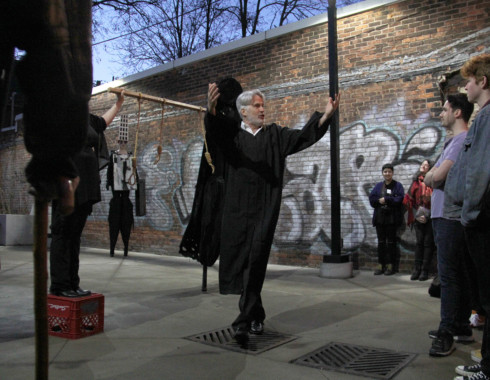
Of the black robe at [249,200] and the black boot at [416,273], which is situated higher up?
the black robe at [249,200]

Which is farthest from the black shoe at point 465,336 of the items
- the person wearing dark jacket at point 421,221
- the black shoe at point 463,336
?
the person wearing dark jacket at point 421,221

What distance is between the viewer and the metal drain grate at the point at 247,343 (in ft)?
11.5

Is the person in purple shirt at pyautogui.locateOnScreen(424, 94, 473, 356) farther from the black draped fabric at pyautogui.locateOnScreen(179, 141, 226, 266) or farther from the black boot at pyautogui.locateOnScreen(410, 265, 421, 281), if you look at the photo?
the black boot at pyautogui.locateOnScreen(410, 265, 421, 281)

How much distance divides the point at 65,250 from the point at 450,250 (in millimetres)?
3026

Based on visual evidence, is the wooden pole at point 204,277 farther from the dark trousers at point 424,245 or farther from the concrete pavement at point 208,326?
the dark trousers at point 424,245

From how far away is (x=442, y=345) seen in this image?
3303 mm

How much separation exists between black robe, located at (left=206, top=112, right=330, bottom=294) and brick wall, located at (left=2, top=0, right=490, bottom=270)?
4.30 meters

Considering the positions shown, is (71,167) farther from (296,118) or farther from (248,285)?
(296,118)

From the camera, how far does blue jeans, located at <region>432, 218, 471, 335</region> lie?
3.31 metres

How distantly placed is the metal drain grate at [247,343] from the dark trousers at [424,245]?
378 cm

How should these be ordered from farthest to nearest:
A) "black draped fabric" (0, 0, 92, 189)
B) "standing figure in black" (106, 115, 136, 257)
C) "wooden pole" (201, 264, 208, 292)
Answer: "standing figure in black" (106, 115, 136, 257)
"wooden pole" (201, 264, 208, 292)
"black draped fabric" (0, 0, 92, 189)

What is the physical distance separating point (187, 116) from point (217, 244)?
6.64 meters

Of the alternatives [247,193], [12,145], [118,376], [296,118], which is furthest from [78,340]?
[12,145]

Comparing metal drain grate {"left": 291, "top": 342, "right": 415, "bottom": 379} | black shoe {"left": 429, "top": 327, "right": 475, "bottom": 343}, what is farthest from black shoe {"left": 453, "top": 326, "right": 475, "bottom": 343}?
metal drain grate {"left": 291, "top": 342, "right": 415, "bottom": 379}
